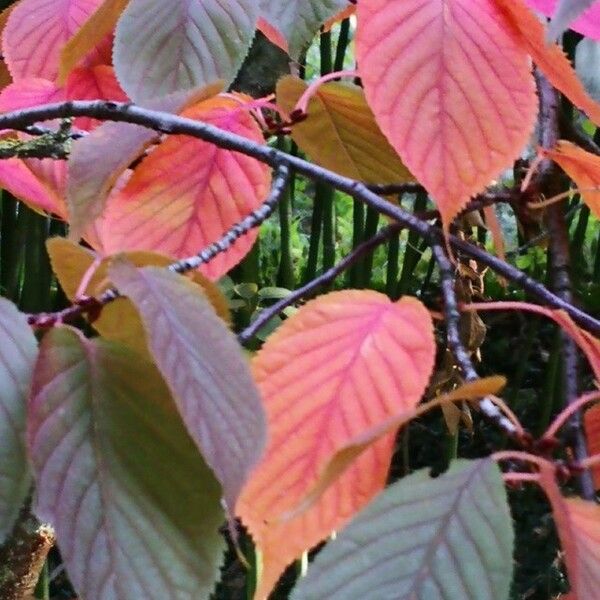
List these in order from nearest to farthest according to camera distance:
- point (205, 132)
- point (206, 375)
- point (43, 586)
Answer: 1. point (206, 375)
2. point (205, 132)
3. point (43, 586)

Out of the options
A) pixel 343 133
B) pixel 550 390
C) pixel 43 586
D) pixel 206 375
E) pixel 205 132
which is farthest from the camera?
pixel 550 390

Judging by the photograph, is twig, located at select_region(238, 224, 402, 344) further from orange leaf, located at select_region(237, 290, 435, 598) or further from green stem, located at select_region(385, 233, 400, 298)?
green stem, located at select_region(385, 233, 400, 298)

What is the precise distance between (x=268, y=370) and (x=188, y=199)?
13cm

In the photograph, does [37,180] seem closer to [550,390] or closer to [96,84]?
[96,84]

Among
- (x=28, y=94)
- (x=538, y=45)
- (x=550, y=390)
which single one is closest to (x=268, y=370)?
(x=538, y=45)

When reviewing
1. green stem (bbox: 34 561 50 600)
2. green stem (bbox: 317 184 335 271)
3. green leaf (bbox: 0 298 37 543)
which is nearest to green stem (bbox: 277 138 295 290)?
green stem (bbox: 317 184 335 271)

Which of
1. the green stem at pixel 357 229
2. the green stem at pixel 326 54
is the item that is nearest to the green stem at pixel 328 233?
the green stem at pixel 357 229

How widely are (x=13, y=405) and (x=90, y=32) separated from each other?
0.16 metres

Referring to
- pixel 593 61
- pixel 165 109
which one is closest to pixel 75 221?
pixel 165 109

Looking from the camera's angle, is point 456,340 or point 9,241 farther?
point 9,241

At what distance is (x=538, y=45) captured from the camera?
0.75ft

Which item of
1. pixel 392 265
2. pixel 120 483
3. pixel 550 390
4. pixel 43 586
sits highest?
pixel 120 483

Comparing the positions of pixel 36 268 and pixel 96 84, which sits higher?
pixel 96 84

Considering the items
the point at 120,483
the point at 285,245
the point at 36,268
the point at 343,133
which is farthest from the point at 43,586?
the point at 120,483
